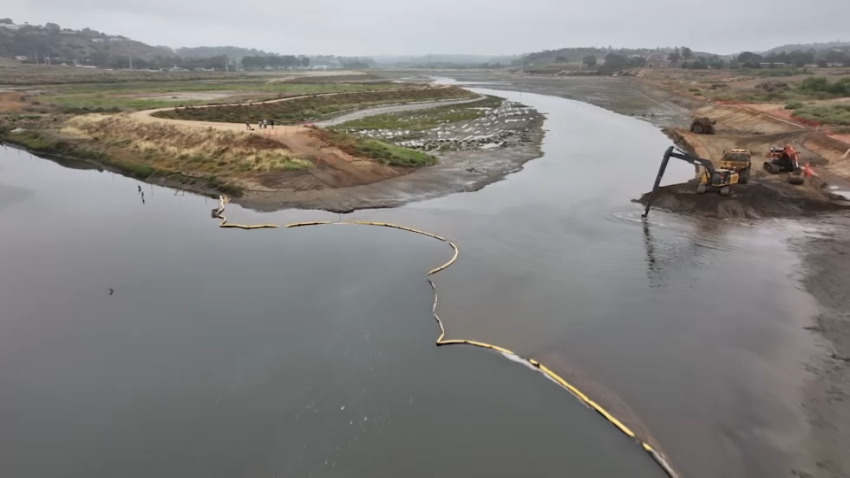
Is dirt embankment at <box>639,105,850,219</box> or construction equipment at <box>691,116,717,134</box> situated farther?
construction equipment at <box>691,116,717,134</box>

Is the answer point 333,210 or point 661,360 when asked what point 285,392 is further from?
point 333,210

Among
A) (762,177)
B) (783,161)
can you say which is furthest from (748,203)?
(783,161)

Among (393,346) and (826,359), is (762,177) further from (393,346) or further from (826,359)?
(393,346)

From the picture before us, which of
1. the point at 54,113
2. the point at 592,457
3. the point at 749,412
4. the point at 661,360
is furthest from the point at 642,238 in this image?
the point at 54,113

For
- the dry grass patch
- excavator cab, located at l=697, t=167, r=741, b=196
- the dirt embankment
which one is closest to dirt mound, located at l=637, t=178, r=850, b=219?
the dirt embankment

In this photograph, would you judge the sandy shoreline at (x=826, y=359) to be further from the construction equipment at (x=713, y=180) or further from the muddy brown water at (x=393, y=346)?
the construction equipment at (x=713, y=180)

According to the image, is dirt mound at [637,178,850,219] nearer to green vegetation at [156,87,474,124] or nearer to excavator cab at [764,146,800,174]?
excavator cab at [764,146,800,174]
